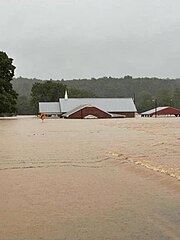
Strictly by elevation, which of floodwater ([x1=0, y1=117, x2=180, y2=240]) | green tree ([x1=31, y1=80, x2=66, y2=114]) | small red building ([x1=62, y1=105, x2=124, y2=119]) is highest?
green tree ([x1=31, y1=80, x2=66, y2=114])

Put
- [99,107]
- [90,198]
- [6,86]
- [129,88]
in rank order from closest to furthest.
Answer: [90,198] → [6,86] → [99,107] → [129,88]

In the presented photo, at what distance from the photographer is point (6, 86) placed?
6234 cm

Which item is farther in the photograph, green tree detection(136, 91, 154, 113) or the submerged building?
green tree detection(136, 91, 154, 113)

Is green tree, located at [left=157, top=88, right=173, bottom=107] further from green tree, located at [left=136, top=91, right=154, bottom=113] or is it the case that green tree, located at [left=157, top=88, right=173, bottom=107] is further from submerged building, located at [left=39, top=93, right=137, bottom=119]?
submerged building, located at [left=39, top=93, right=137, bottom=119]

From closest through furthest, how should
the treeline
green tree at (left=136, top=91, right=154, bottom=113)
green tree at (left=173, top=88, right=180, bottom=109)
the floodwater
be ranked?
1. the floodwater
2. green tree at (left=136, top=91, right=154, bottom=113)
3. green tree at (left=173, top=88, right=180, bottom=109)
4. the treeline

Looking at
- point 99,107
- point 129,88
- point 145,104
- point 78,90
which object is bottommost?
point 99,107

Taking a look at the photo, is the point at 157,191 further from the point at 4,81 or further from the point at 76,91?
the point at 76,91

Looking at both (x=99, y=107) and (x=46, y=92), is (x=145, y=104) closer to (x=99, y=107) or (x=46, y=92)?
(x=46, y=92)

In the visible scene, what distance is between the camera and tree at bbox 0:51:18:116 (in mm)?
59281

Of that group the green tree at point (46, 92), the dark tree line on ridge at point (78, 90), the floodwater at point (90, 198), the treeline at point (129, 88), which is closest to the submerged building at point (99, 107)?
the dark tree line on ridge at point (78, 90)

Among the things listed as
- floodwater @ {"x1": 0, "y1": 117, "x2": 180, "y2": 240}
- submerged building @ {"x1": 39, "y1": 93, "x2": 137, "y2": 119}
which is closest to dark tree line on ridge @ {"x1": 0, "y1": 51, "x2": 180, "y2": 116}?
submerged building @ {"x1": 39, "y1": 93, "x2": 137, "y2": 119}

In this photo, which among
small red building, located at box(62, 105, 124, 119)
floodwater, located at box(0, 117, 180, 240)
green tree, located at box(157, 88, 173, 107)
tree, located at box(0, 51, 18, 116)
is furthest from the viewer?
green tree, located at box(157, 88, 173, 107)

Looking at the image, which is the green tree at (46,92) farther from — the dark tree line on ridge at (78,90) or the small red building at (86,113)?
the small red building at (86,113)

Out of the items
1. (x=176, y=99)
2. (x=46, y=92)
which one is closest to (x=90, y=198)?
(x=46, y=92)
